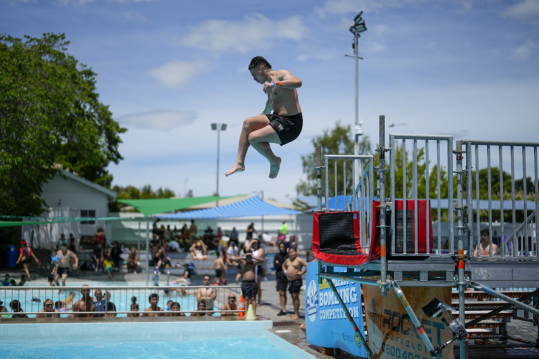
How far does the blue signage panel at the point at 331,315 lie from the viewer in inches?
312

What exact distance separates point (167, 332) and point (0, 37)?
17657 mm

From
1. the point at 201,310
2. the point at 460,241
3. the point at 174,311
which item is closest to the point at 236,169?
the point at 460,241

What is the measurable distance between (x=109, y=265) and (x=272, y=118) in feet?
59.8

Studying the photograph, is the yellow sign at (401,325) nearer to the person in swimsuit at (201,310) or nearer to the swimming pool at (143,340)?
the swimming pool at (143,340)

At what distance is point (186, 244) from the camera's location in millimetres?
26984

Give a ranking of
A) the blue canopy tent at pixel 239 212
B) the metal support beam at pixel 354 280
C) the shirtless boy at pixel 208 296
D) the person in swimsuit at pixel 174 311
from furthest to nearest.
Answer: the blue canopy tent at pixel 239 212 < the shirtless boy at pixel 208 296 < the person in swimsuit at pixel 174 311 < the metal support beam at pixel 354 280

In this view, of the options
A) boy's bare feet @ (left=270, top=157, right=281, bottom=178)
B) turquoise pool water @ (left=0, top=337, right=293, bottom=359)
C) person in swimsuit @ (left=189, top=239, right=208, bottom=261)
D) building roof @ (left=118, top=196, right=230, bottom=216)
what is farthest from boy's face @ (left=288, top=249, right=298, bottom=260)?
building roof @ (left=118, top=196, right=230, bottom=216)

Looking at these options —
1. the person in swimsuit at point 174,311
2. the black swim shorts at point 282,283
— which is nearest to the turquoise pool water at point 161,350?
the person in swimsuit at point 174,311

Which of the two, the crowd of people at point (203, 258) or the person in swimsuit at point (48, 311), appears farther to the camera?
the crowd of people at point (203, 258)

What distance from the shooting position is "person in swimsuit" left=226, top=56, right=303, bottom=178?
205 inches

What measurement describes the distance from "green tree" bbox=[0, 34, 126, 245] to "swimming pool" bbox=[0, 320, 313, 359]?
37.3 feet

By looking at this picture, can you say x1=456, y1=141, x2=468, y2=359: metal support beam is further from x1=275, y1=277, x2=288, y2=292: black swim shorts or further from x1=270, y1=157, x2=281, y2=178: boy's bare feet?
x1=275, y1=277, x2=288, y2=292: black swim shorts

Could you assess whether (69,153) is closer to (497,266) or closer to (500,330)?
(500,330)

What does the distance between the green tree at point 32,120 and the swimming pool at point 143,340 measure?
11.4m
